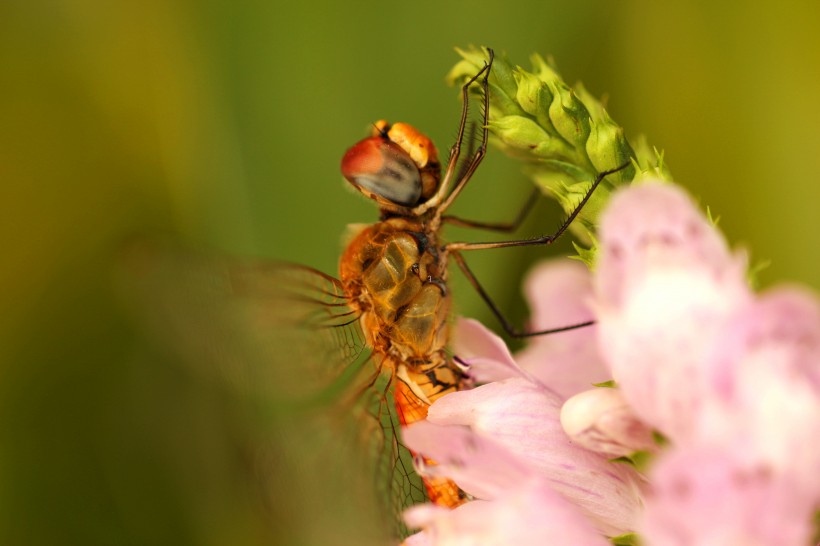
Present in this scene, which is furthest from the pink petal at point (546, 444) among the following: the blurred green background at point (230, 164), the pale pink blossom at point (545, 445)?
the blurred green background at point (230, 164)

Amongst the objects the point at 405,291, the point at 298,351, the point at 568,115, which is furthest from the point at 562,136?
the point at 298,351

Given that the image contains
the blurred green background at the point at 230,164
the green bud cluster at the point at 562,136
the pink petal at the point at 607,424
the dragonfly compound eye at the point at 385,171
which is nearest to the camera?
the pink petal at the point at 607,424

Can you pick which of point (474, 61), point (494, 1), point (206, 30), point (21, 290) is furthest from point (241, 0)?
point (474, 61)

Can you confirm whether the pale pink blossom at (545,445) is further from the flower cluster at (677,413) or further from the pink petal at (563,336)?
the pink petal at (563,336)

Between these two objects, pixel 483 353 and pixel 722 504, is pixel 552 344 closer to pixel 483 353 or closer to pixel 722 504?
A: pixel 483 353

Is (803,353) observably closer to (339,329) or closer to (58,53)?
(339,329)
